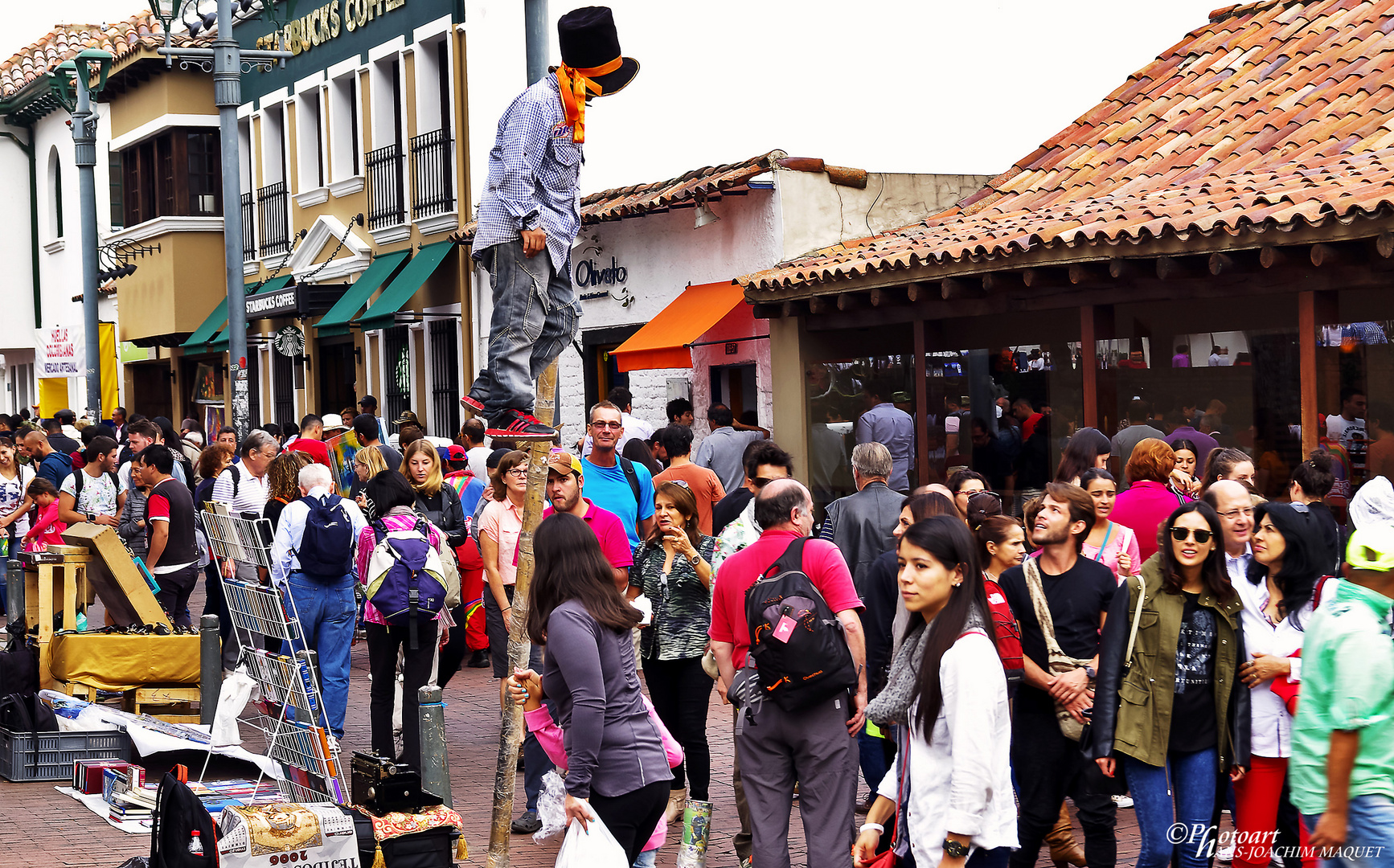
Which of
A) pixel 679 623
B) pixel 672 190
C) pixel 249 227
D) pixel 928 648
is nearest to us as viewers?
pixel 928 648

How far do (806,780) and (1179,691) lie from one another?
1.45 metres

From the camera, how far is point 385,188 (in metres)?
22.3

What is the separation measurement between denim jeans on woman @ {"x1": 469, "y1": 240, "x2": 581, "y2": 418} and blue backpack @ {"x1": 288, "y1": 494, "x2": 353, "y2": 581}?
3.28 m

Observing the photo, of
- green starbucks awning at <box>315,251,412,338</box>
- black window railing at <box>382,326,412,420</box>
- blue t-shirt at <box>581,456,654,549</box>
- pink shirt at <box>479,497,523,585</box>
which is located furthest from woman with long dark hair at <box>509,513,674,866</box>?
black window railing at <box>382,326,412,420</box>

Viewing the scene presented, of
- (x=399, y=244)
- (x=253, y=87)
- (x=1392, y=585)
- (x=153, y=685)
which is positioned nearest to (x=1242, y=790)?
(x=1392, y=585)

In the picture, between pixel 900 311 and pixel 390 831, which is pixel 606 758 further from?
pixel 900 311

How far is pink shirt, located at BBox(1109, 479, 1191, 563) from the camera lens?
780 centimetres

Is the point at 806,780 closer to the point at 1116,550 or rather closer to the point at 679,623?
the point at 679,623

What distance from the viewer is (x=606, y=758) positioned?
535 cm

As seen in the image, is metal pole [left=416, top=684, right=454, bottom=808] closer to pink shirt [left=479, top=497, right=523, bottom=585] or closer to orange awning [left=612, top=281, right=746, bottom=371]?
pink shirt [left=479, top=497, right=523, bottom=585]

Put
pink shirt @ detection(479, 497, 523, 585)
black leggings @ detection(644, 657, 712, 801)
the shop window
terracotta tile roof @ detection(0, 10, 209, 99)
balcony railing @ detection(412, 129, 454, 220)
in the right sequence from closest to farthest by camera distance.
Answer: black leggings @ detection(644, 657, 712, 801) < pink shirt @ detection(479, 497, 523, 585) < balcony railing @ detection(412, 129, 454, 220) < the shop window < terracotta tile roof @ detection(0, 10, 209, 99)

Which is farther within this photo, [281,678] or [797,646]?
[281,678]

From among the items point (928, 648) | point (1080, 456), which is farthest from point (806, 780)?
point (1080, 456)

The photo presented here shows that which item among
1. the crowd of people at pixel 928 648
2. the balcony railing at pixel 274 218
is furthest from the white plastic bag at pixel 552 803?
the balcony railing at pixel 274 218
